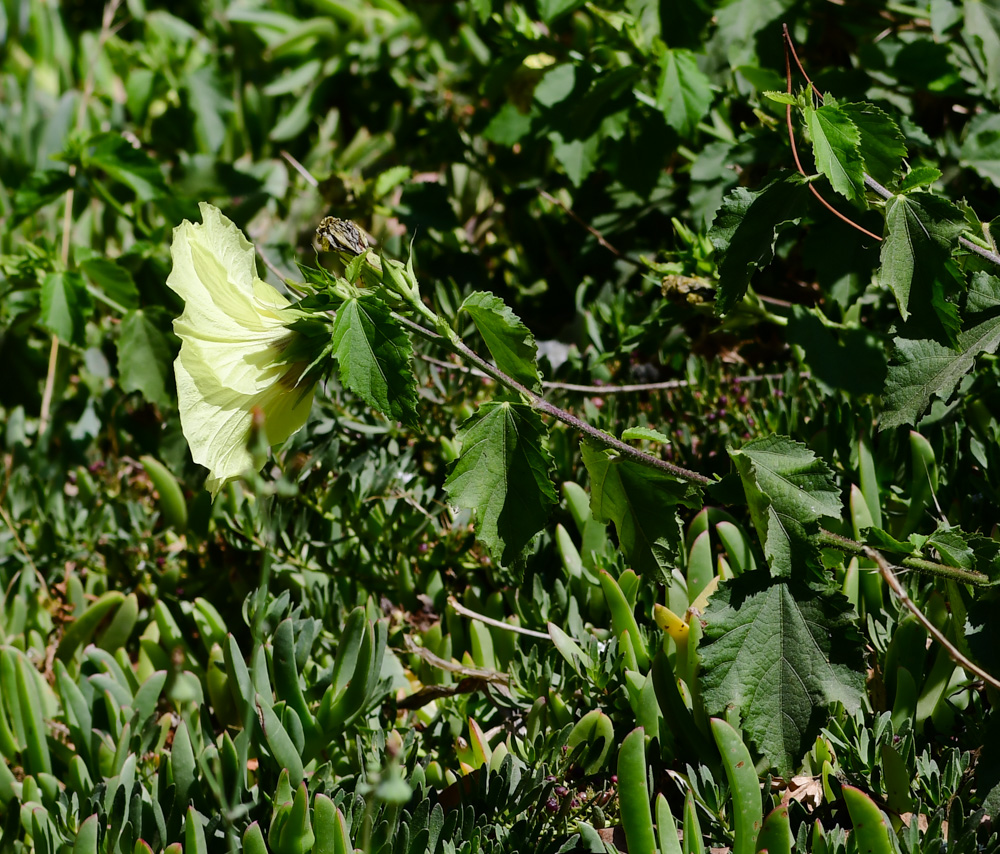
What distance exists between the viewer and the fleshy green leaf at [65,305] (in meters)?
2.17

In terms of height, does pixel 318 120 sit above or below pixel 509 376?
below

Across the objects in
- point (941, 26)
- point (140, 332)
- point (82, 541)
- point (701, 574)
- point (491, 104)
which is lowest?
point (82, 541)

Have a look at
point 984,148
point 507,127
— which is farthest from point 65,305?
point 984,148

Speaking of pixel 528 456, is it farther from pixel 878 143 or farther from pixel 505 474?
pixel 878 143

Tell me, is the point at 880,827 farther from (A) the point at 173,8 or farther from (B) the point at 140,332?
(A) the point at 173,8

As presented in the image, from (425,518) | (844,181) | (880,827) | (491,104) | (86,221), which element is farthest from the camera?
(86,221)

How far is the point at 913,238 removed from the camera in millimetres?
1294

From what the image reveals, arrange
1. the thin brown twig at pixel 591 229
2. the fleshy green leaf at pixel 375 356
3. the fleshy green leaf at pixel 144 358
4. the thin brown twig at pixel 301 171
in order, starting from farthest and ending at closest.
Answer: the thin brown twig at pixel 591 229 < the fleshy green leaf at pixel 144 358 < the thin brown twig at pixel 301 171 < the fleshy green leaf at pixel 375 356

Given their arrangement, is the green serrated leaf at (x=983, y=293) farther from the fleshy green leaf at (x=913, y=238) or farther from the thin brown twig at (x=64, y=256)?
the thin brown twig at (x=64, y=256)

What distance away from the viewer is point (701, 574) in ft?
5.22

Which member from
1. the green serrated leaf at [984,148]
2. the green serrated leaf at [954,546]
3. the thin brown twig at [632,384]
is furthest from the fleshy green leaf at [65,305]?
the green serrated leaf at [984,148]

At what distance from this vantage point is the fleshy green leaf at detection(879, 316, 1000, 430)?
4.53ft

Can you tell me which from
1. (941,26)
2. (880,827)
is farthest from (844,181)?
(941,26)

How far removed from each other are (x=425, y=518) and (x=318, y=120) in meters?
1.82
